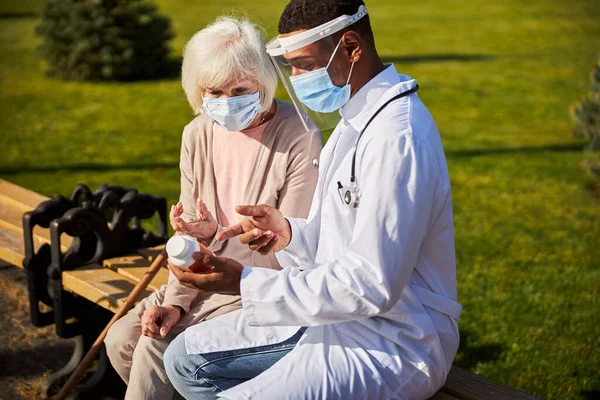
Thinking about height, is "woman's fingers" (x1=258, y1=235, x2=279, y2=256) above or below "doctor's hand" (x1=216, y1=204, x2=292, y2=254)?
below

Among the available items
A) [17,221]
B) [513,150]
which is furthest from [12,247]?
[513,150]

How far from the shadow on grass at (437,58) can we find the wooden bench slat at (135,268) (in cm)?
1041

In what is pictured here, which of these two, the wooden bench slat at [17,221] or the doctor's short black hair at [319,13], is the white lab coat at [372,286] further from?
the wooden bench slat at [17,221]

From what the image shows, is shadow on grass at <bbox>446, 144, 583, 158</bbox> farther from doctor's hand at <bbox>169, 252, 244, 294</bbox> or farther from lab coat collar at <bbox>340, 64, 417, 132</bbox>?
doctor's hand at <bbox>169, 252, 244, 294</bbox>

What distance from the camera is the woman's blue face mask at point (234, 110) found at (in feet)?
11.3

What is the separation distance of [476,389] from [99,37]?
1035cm

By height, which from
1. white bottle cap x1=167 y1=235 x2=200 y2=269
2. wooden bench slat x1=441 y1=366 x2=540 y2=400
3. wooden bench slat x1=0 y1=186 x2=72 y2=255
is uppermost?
white bottle cap x1=167 y1=235 x2=200 y2=269

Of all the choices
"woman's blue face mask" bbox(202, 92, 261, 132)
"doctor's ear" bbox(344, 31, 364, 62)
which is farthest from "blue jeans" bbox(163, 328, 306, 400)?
"woman's blue face mask" bbox(202, 92, 261, 132)

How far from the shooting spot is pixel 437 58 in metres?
14.5

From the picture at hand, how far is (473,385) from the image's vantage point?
2959 millimetres

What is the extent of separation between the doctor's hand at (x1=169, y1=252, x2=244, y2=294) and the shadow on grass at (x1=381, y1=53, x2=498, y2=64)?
1200cm

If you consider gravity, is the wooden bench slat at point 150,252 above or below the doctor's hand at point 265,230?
below

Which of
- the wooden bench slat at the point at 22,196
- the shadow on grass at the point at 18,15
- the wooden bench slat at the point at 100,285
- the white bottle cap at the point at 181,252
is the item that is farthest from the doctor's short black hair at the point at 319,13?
the shadow on grass at the point at 18,15

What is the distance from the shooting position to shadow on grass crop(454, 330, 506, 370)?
4.52 metres
